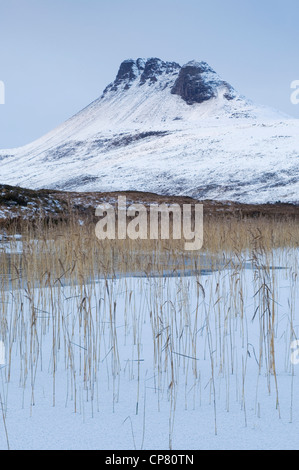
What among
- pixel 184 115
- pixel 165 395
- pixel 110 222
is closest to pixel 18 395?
pixel 165 395

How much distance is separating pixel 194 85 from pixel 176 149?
75765 millimetres

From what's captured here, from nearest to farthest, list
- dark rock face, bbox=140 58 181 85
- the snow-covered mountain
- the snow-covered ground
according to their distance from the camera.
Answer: the snow-covered ground
the snow-covered mountain
dark rock face, bbox=140 58 181 85

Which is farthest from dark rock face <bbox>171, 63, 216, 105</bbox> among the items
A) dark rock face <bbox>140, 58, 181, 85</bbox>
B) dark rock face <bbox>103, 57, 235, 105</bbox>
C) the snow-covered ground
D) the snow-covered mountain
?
the snow-covered ground

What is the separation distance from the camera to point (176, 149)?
66000 millimetres

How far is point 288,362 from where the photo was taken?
108 inches

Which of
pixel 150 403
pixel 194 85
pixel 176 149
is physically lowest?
pixel 150 403

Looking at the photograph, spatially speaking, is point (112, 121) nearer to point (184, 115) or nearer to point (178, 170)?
point (184, 115)

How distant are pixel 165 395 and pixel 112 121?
125m

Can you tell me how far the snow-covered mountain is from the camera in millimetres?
46375

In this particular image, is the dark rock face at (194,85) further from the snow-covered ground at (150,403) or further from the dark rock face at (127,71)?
the snow-covered ground at (150,403)

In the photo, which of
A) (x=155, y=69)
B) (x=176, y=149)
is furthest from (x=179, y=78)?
(x=176, y=149)

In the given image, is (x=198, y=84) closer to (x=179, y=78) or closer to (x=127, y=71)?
(x=179, y=78)

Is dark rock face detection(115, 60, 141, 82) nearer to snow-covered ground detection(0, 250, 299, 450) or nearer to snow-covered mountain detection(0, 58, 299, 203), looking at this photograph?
snow-covered mountain detection(0, 58, 299, 203)

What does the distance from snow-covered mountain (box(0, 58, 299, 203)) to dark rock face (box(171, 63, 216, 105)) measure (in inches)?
11.8
